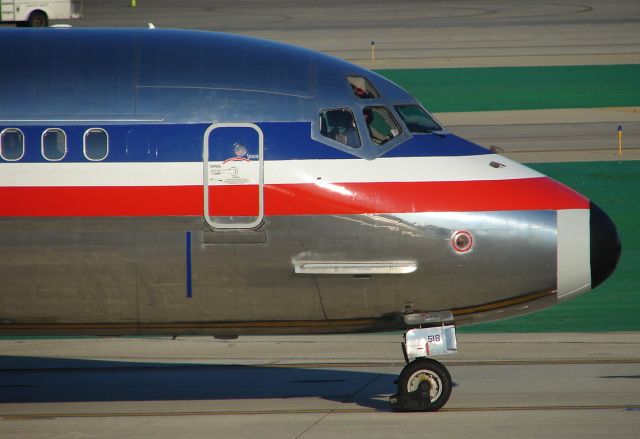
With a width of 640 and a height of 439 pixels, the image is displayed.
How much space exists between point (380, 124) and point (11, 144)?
4249mm

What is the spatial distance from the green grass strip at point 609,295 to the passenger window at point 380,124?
21.3 ft

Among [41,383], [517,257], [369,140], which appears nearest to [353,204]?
[369,140]

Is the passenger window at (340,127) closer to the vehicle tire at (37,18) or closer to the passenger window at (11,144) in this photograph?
the passenger window at (11,144)

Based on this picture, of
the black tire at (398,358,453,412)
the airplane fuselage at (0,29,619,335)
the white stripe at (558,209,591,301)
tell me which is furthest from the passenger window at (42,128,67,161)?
the white stripe at (558,209,591,301)

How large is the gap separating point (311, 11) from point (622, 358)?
4451 centimetres

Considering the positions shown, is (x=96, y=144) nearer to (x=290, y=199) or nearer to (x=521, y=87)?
(x=290, y=199)

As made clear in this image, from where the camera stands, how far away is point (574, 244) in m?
13.2

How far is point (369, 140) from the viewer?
13328 millimetres

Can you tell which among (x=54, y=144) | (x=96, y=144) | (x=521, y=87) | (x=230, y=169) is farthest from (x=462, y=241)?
(x=521, y=87)

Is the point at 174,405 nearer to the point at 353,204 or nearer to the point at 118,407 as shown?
the point at 118,407

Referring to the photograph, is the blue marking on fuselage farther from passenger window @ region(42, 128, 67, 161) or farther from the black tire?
the black tire

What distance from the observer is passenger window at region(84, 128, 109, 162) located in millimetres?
13000

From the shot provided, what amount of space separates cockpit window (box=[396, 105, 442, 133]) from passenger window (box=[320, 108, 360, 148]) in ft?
2.09

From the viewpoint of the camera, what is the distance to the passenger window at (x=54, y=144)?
13.0m
